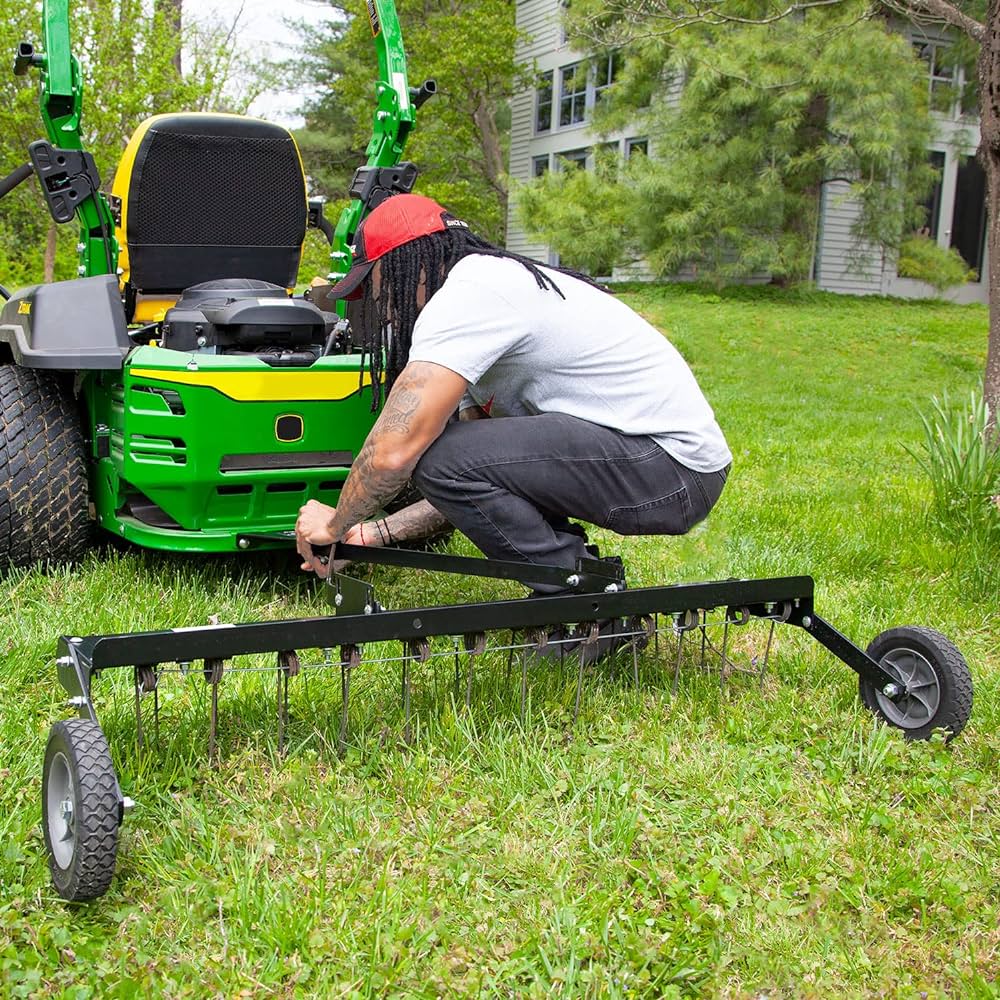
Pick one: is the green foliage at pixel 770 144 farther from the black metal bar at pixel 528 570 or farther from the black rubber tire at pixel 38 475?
the black metal bar at pixel 528 570

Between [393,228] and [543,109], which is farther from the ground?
[543,109]

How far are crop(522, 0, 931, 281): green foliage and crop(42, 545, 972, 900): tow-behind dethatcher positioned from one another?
11455mm

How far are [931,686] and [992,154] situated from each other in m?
3.26

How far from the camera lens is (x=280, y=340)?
138 inches

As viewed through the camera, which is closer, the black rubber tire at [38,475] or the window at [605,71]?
the black rubber tire at [38,475]

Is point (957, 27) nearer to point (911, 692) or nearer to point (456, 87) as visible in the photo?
point (911, 692)

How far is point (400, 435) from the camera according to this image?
262 centimetres

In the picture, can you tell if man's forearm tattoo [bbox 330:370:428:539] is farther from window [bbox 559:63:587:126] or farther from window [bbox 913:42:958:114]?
Result: window [bbox 559:63:587:126]

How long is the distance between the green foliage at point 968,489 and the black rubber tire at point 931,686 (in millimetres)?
1206

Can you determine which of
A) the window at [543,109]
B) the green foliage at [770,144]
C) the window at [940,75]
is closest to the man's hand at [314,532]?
the green foliage at [770,144]

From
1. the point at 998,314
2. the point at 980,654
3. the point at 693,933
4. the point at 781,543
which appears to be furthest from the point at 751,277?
the point at 693,933

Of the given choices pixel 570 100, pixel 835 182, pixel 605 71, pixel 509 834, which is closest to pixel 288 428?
pixel 509 834

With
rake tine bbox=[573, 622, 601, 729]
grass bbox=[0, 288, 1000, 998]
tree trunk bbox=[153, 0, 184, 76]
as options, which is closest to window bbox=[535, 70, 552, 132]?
tree trunk bbox=[153, 0, 184, 76]

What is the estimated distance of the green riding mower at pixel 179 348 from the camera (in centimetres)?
329
